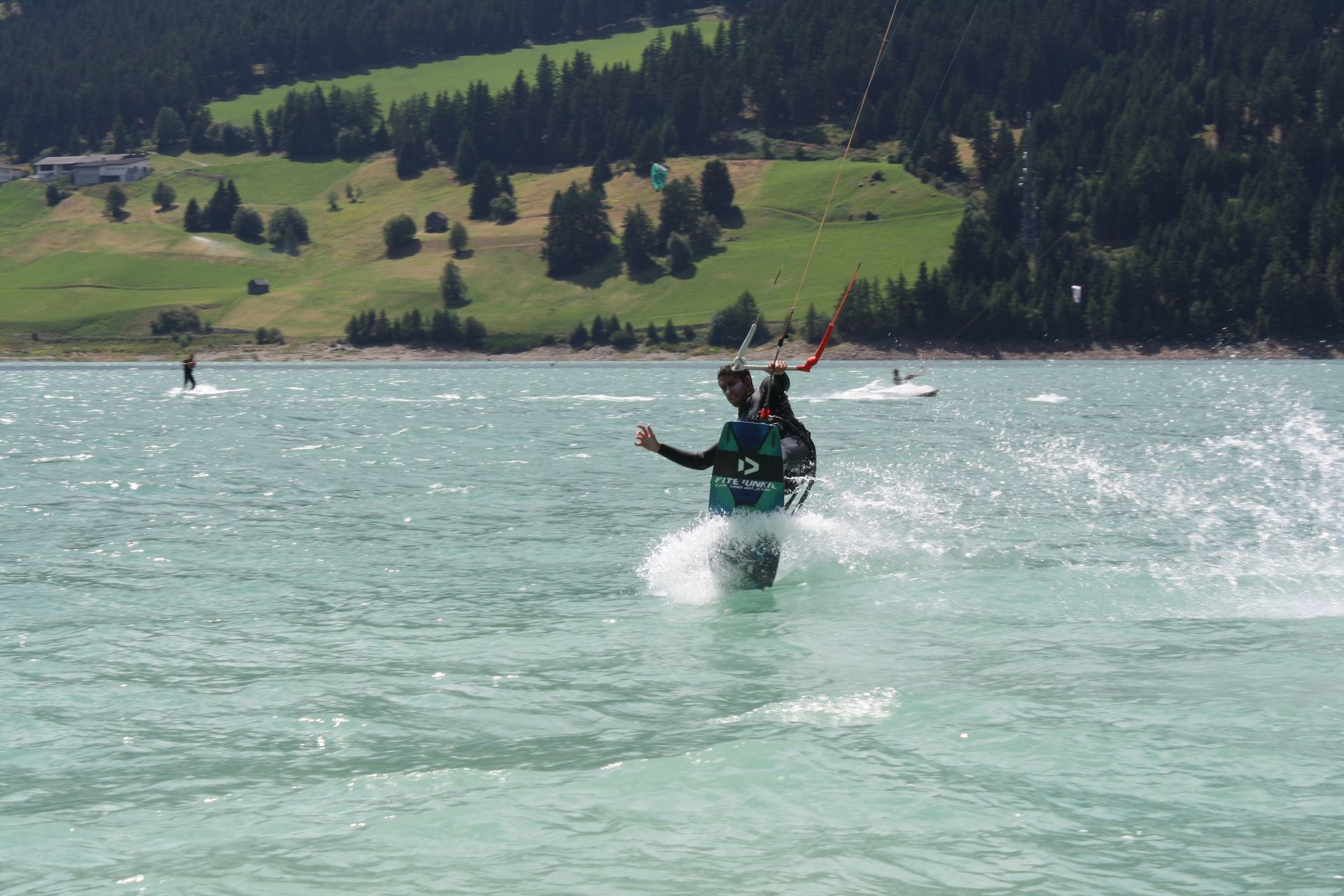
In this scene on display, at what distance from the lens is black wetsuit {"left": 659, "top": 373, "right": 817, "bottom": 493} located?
1773cm

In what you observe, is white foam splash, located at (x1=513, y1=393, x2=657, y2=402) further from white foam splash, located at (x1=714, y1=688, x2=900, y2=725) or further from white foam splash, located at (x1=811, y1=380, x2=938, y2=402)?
white foam splash, located at (x1=714, y1=688, x2=900, y2=725)

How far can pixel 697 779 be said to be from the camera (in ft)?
34.2

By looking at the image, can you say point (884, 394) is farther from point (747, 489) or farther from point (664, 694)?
point (664, 694)

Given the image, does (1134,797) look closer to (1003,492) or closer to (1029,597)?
(1029,597)

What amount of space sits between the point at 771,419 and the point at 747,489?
0.96 meters

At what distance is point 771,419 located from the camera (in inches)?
704

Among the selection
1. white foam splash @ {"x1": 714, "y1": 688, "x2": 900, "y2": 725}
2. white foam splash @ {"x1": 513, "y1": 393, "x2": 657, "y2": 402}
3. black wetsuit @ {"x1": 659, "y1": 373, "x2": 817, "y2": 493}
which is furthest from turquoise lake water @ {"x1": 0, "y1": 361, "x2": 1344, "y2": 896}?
white foam splash @ {"x1": 513, "y1": 393, "x2": 657, "y2": 402}

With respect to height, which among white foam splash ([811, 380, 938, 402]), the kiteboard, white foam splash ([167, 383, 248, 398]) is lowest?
white foam splash ([811, 380, 938, 402])

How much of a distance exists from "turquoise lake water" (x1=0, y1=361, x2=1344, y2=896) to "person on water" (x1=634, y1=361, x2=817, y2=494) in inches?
35.7

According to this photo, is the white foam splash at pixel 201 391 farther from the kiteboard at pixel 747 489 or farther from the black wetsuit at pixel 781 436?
the black wetsuit at pixel 781 436

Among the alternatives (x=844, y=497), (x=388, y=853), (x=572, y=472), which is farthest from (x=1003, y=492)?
(x=388, y=853)

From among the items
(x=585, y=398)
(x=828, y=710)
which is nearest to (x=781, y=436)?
(x=828, y=710)

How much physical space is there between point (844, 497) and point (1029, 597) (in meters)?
11.3

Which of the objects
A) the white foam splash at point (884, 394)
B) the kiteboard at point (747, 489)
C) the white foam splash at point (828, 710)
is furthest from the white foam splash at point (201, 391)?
the white foam splash at point (828, 710)
